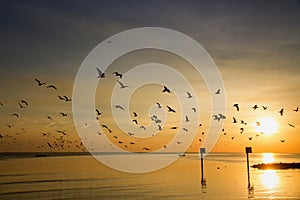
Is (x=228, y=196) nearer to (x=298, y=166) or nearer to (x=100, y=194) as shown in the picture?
(x=100, y=194)

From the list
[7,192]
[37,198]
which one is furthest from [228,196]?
[7,192]

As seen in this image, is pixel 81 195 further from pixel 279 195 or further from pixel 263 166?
pixel 263 166

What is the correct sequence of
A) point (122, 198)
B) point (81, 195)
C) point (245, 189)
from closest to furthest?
point (122, 198) < point (81, 195) < point (245, 189)

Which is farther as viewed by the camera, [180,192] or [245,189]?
[245,189]

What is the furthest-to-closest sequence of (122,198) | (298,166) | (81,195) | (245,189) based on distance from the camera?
(298,166)
(245,189)
(81,195)
(122,198)

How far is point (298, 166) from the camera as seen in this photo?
332ft

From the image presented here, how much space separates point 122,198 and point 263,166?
75.3m

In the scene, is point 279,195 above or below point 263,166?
below

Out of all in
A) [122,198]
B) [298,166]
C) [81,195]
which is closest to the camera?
[122,198]

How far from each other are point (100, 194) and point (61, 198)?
15.5 feet

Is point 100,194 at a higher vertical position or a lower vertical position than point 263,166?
lower

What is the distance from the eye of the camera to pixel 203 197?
136 feet

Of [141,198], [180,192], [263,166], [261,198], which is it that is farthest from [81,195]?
[263,166]

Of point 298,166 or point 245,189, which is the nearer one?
point 245,189
